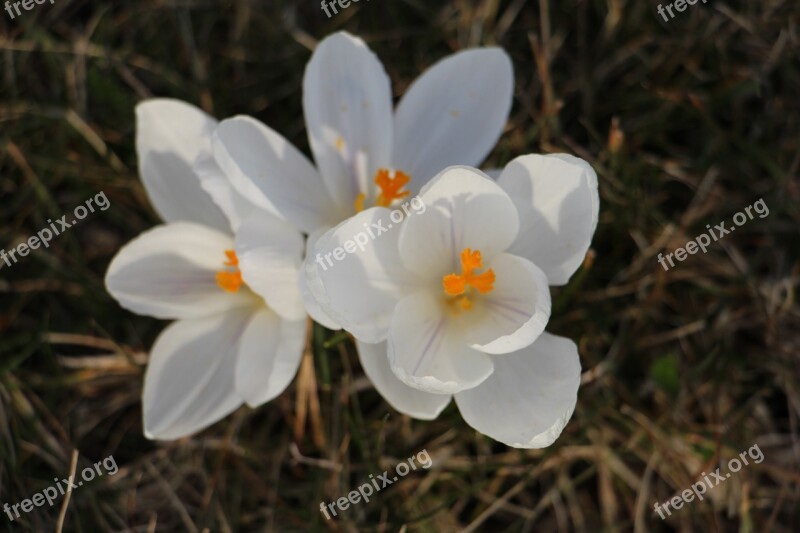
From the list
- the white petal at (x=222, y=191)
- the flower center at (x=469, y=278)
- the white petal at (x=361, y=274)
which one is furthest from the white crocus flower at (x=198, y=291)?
the flower center at (x=469, y=278)

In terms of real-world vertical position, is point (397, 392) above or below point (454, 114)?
below

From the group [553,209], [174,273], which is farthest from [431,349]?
[174,273]

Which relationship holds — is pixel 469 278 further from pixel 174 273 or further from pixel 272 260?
pixel 174 273

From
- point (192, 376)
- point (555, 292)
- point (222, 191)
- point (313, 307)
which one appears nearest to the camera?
point (313, 307)

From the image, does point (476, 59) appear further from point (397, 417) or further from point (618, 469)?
point (618, 469)

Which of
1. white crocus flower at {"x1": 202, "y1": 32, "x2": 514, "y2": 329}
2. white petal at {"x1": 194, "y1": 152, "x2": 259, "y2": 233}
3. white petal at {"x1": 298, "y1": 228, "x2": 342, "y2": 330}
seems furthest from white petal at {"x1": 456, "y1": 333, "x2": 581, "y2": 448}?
white petal at {"x1": 194, "y1": 152, "x2": 259, "y2": 233}

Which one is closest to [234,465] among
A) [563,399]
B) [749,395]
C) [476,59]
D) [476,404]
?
[476,404]

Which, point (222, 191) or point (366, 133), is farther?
point (366, 133)
